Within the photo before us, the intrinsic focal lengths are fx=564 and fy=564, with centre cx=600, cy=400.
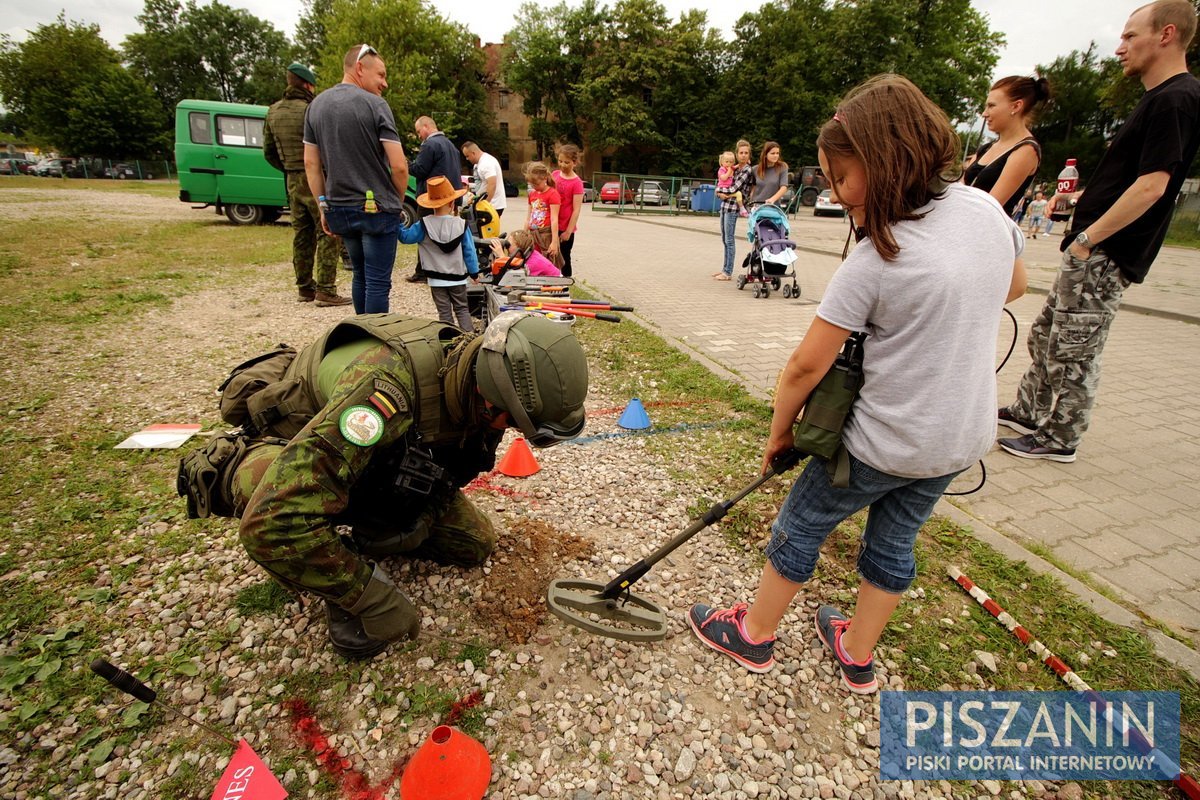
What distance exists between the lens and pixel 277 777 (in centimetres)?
178

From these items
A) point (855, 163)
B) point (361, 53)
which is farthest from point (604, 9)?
point (855, 163)

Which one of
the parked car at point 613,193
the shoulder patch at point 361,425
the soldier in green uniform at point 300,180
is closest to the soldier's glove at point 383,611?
the shoulder patch at point 361,425

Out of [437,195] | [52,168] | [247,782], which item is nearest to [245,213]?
[437,195]

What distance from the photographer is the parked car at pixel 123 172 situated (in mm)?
41688

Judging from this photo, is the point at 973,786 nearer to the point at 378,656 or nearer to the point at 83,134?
the point at 378,656

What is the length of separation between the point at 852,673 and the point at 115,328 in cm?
720

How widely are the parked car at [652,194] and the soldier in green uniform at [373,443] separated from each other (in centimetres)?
2470

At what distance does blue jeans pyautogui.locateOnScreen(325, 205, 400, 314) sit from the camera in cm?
467

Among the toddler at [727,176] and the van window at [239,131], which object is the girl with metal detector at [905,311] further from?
the van window at [239,131]

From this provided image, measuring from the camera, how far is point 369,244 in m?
4.77

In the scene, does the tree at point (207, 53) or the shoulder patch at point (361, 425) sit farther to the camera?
the tree at point (207, 53)

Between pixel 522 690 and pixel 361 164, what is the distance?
4.19 meters

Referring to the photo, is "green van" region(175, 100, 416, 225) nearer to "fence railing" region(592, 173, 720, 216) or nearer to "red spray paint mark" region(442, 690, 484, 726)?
"red spray paint mark" region(442, 690, 484, 726)

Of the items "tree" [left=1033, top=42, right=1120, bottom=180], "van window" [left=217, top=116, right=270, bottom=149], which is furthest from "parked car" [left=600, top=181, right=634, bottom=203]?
"tree" [left=1033, top=42, right=1120, bottom=180]
